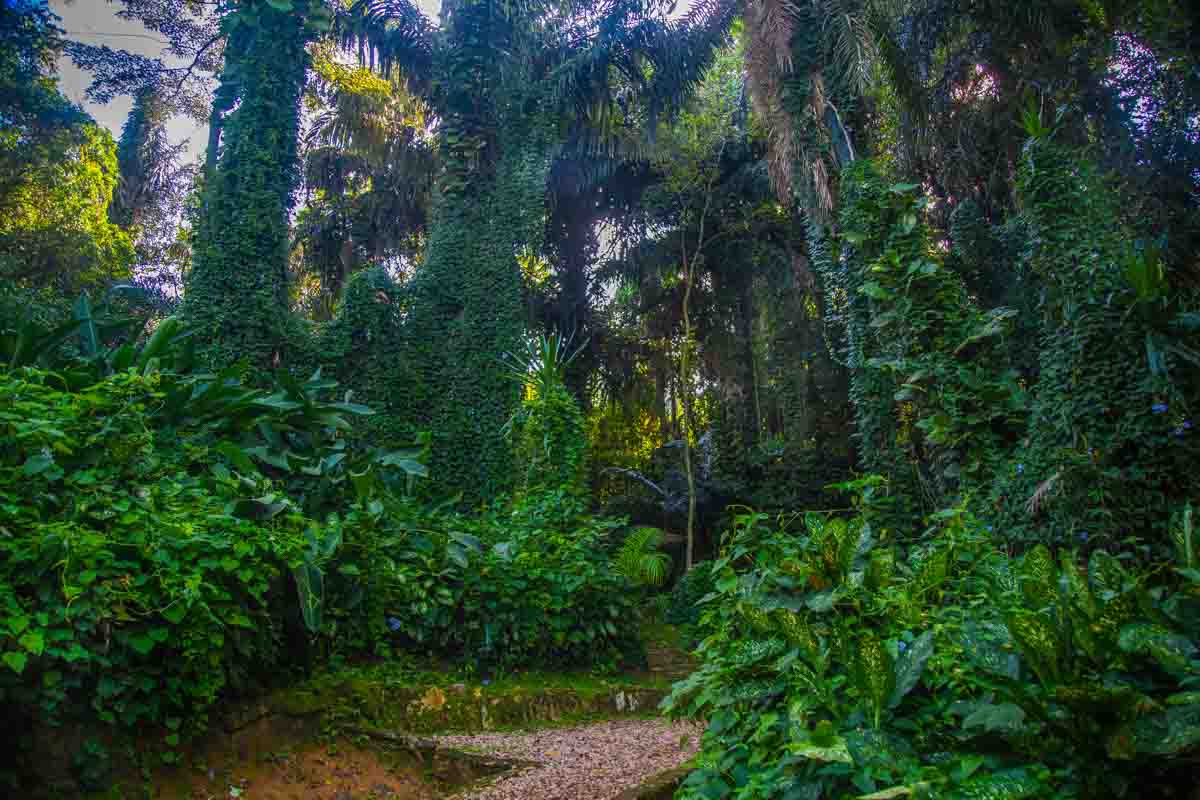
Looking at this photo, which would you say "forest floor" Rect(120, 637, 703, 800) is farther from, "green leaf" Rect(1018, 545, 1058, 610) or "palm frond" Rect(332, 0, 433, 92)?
"palm frond" Rect(332, 0, 433, 92)

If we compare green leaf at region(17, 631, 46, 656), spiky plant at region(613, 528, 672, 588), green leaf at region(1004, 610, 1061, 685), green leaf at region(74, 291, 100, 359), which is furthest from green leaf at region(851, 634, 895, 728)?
spiky plant at region(613, 528, 672, 588)

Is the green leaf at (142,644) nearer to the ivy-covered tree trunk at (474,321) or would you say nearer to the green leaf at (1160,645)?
the green leaf at (1160,645)

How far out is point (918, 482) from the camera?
8742 millimetres

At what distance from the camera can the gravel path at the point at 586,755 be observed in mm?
3412

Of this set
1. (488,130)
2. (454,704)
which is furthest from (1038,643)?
(488,130)

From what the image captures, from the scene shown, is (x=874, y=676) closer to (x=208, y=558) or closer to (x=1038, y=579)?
(x=1038, y=579)

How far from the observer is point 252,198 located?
1059cm

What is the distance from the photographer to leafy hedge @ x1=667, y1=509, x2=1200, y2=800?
5.31 feet

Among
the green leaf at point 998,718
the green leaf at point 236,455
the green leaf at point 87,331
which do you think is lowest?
the green leaf at point 998,718

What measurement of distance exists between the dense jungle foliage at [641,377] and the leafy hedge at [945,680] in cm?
1

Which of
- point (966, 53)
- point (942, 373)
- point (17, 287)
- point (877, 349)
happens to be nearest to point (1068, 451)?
point (942, 373)

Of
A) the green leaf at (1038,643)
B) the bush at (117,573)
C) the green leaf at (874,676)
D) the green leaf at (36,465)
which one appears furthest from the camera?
the green leaf at (36,465)

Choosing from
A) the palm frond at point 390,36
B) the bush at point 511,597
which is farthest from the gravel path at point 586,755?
the palm frond at point 390,36

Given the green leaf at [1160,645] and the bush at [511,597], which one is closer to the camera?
the green leaf at [1160,645]
